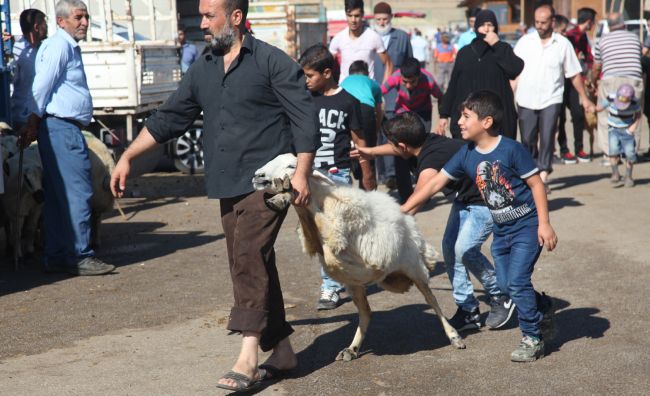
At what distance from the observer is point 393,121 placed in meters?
6.46

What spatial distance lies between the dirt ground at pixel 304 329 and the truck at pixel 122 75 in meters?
2.55

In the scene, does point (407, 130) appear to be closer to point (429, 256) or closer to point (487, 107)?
point (487, 107)

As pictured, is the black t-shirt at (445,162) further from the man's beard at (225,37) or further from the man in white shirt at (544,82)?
the man in white shirt at (544,82)

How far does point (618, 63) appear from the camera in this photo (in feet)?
42.2

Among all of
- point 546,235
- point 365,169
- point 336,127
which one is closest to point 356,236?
point 546,235

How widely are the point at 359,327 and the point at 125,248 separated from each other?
419 centimetres

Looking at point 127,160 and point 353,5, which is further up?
point 353,5

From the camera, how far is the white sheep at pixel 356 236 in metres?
5.08

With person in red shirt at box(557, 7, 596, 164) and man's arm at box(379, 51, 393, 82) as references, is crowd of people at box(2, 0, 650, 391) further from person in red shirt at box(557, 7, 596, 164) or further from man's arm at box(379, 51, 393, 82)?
person in red shirt at box(557, 7, 596, 164)

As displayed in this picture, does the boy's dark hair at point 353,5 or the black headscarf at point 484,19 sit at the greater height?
the boy's dark hair at point 353,5

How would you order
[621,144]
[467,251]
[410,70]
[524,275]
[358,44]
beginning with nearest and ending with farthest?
[524,275]
[467,251]
[410,70]
[358,44]
[621,144]

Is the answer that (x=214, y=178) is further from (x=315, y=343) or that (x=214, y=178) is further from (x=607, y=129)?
(x=607, y=129)

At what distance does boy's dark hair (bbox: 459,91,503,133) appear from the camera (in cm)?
575

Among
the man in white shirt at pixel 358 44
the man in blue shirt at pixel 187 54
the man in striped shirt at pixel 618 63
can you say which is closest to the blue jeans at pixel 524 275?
the man in white shirt at pixel 358 44
